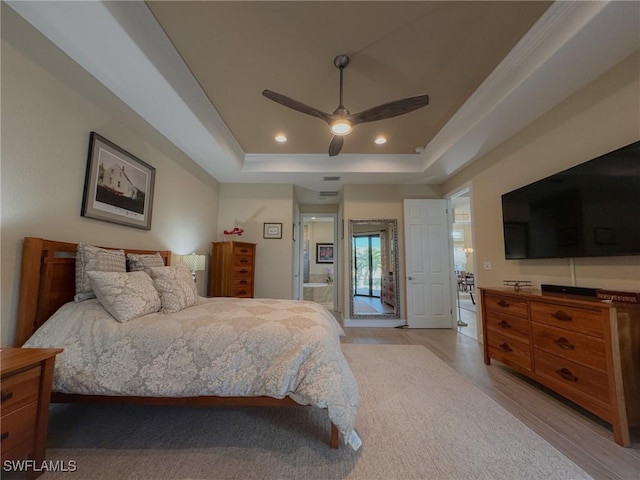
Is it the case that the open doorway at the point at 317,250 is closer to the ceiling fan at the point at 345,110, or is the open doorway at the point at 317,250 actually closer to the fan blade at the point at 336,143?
the fan blade at the point at 336,143

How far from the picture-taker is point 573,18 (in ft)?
5.81

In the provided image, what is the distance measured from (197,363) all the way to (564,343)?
2.64 m

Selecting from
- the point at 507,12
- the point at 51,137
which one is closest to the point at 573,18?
the point at 507,12

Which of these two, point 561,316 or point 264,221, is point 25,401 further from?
point 264,221

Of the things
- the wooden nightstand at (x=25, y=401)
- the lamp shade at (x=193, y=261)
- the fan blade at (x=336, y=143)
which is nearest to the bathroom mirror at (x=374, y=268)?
the fan blade at (x=336, y=143)

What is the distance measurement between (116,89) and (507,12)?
3.25 m

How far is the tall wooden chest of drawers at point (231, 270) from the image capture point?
4.09 m

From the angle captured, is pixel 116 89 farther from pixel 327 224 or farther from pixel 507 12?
pixel 327 224

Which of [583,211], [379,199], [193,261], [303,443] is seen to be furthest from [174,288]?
[379,199]

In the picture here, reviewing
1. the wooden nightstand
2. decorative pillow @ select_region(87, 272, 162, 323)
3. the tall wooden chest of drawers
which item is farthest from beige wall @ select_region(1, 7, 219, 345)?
the tall wooden chest of drawers

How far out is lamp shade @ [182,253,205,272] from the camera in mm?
3373

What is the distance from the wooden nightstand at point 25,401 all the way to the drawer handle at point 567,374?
10.9 ft

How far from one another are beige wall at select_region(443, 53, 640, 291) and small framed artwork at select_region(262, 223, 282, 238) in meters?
3.24

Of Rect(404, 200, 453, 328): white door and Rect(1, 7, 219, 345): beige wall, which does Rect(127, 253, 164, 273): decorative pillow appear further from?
Rect(404, 200, 453, 328): white door
